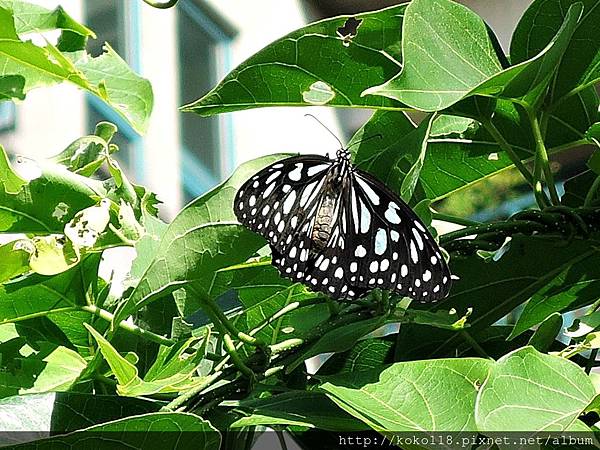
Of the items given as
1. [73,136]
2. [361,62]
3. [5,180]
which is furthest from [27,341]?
[73,136]

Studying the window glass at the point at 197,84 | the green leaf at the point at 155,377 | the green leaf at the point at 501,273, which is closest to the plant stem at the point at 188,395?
the green leaf at the point at 155,377

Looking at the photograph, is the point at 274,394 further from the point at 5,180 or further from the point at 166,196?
the point at 166,196

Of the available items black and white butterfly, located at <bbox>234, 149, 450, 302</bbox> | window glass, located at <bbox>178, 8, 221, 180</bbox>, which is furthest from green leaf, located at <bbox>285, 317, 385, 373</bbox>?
window glass, located at <bbox>178, 8, 221, 180</bbox>

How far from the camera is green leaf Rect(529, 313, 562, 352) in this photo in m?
0.31

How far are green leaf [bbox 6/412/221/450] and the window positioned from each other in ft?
5.93

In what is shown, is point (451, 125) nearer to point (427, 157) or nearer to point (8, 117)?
point (427, 157)

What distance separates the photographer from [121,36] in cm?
226

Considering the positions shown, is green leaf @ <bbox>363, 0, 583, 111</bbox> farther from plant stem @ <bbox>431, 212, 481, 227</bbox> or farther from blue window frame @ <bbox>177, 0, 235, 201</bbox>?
blue window frame @ <bbox>177, 0, 235, 201</bbox>

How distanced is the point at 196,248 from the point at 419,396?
0.32ft

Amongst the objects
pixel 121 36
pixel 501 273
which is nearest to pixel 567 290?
pixel 501 273

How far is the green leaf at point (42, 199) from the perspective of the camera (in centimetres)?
33

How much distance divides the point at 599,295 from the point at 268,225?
0.50ft

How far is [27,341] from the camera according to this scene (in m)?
0.35

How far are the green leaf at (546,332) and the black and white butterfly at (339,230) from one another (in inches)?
1.5
